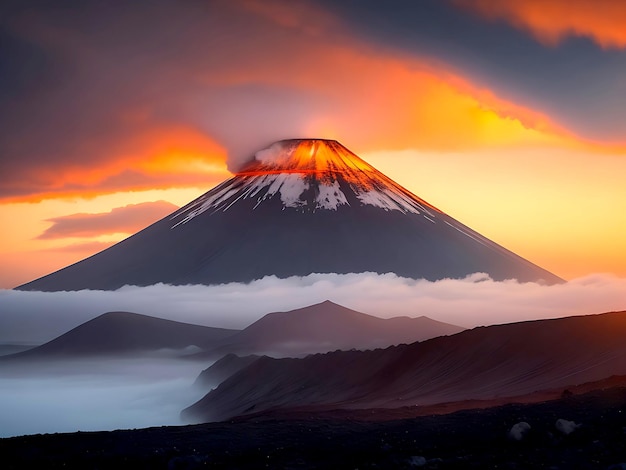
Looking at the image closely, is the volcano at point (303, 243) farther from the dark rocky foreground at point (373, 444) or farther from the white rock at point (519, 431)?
the white rock at point (519, 431)

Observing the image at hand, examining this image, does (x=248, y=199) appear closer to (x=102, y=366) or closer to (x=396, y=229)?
(x=396, y=229)

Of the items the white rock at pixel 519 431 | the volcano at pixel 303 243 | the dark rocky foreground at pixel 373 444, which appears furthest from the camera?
the volcano at pixel 303 243

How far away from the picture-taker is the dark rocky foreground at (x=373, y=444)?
29641 millimetres

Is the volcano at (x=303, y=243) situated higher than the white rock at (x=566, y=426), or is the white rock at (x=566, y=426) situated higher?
the volcano at (x=303, y=243)

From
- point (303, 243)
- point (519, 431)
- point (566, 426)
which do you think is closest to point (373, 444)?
point (519, 431)

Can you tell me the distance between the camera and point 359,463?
1214 inches

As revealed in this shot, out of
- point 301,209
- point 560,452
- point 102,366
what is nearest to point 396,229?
point 301,209

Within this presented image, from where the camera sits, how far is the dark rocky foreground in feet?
97.2

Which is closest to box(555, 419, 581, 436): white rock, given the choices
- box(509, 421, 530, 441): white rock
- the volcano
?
box(509, 421, 530, 441): white rock

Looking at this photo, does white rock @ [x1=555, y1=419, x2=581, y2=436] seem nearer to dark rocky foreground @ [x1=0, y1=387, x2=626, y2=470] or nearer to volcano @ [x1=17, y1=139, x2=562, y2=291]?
dark rocky foreground @ [x1=0, y1=387, x2=626, y2=470]

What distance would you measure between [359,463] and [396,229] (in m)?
168

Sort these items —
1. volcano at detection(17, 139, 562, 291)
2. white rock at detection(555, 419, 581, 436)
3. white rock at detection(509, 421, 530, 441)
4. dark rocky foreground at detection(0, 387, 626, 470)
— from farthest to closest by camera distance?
volcano at detection(17, 139, 562, 291)
white rock at detection(509, 421, 530, 441)
white rock at detection(555, 419, 581, 436)
dark rocky foreground at detection(0, 387, 626, 470)

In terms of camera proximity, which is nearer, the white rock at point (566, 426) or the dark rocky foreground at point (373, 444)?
the dark rocky foreground at point (373, 444)

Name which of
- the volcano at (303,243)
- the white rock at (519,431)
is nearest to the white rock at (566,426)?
the white rock at (519,431)
